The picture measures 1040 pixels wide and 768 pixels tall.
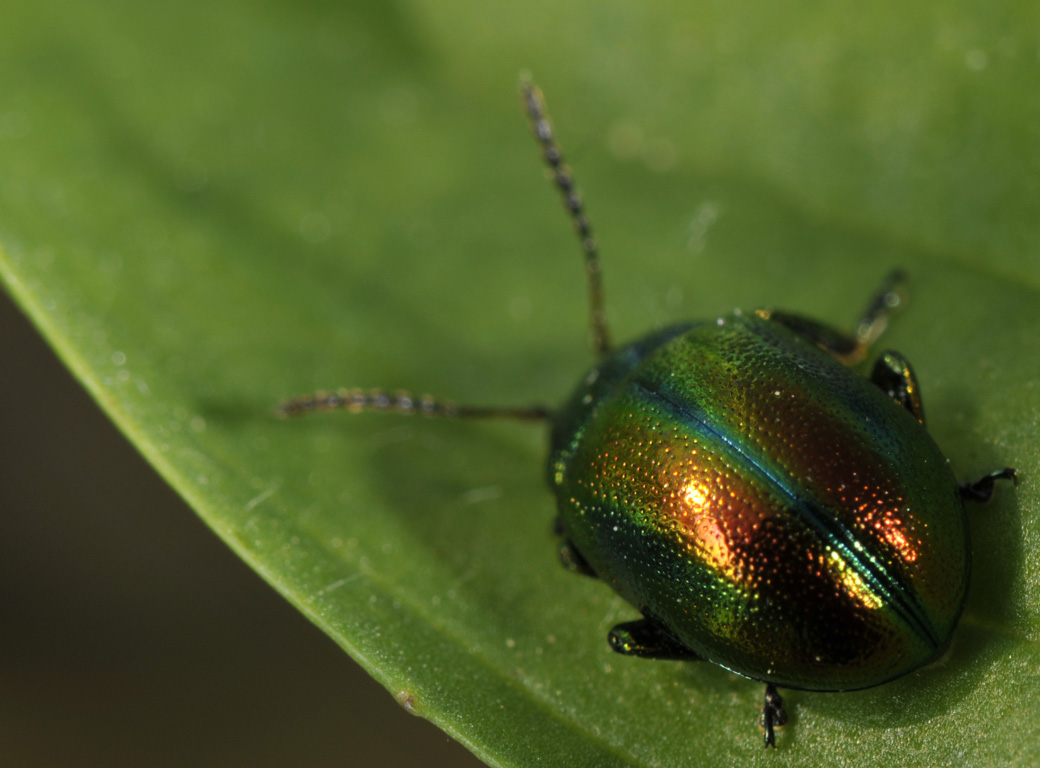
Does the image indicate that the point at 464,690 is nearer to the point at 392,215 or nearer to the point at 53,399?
the point at 392,215

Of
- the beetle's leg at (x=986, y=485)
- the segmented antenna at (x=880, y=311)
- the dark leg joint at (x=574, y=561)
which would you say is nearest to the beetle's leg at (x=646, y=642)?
the dark leg joint at (x=574, y=561)

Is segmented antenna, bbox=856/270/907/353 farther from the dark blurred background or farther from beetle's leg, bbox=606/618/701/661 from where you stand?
the dark blurred background

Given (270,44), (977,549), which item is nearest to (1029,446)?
(977,549)

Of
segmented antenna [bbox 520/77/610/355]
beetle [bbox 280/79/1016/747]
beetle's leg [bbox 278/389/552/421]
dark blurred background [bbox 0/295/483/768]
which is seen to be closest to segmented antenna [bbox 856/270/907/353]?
beetle [bbox 280/79/1016/747]

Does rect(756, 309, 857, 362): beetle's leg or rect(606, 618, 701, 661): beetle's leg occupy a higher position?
rect(756, 309, 857, 362): beetle's leg

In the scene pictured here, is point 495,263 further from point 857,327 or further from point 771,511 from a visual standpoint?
point 771,511

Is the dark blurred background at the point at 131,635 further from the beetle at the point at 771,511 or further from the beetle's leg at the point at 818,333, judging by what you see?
the beetle's leg at the point at 818,333
